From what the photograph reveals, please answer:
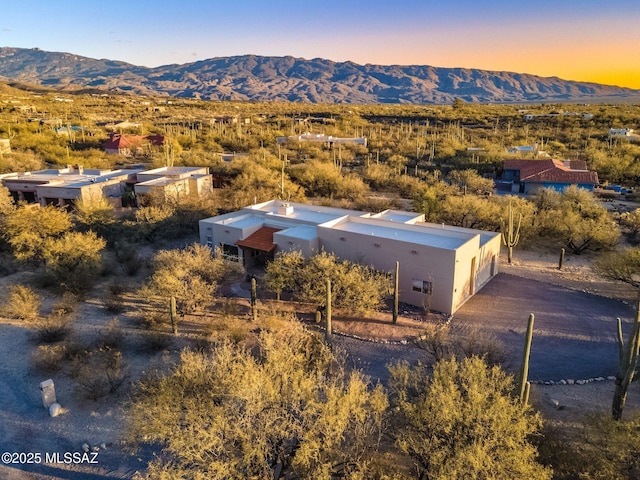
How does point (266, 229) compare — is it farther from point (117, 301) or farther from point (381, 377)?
point (381, 377)

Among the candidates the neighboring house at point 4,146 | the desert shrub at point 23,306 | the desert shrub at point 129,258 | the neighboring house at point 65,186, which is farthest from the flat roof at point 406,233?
Answer: the neighboring house at point 4,146

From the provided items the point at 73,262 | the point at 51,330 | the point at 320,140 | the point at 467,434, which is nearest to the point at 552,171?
the point at 320,140

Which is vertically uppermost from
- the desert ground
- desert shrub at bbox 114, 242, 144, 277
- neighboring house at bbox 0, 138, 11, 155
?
neighboring house at bbox 0, 138, 11, 155

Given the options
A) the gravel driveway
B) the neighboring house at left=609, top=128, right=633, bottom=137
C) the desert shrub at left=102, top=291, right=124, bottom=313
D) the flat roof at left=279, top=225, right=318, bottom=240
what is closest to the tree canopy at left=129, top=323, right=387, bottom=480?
the gravel driveway

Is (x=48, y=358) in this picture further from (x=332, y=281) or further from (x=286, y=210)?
(x=286, y=210)

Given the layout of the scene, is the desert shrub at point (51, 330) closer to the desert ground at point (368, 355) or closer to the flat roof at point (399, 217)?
the desert ground at point (368, 355)

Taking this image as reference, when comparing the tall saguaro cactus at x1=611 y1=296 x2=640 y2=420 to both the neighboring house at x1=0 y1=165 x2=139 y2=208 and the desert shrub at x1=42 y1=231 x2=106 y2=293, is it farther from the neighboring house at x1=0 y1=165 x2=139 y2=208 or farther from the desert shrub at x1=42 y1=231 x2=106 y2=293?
the neighboring house at x1=0 y1=165 x2=139 y2=208
